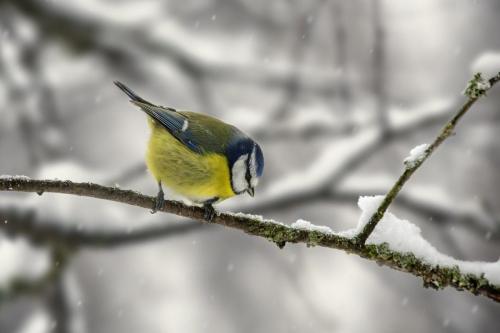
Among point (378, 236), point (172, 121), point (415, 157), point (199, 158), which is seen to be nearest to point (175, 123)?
point (172, 121)

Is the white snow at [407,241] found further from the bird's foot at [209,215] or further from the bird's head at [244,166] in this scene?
the bird's head at [244,166]

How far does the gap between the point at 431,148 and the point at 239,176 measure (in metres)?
2.15

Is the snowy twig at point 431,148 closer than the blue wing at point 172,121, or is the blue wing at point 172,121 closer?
the snowy twig at point 431,148

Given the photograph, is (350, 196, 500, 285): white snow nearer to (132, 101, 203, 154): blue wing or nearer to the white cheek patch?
the white cheek patch

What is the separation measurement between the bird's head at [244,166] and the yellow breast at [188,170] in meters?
0.05

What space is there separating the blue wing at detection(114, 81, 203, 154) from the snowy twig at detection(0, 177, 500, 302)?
1483 mm

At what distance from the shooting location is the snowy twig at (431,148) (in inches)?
69.2

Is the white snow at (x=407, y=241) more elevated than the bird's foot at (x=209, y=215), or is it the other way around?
the bird's foot at (x=209, y=215)

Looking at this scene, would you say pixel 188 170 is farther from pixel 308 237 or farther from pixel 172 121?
pixel 308 237

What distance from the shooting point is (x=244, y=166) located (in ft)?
13.3

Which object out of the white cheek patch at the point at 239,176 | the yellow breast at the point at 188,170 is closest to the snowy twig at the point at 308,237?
the yellow breast at the point at 188,170

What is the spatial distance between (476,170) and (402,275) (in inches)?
69.5

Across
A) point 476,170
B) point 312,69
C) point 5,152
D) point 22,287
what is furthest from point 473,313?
point 5,152

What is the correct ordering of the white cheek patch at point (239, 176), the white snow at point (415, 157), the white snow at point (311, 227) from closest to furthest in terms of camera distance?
1. the white snow at point (415, 157)
2. the white snow at point (311, 227)
3. the white cheek patch at point (239, 176)
